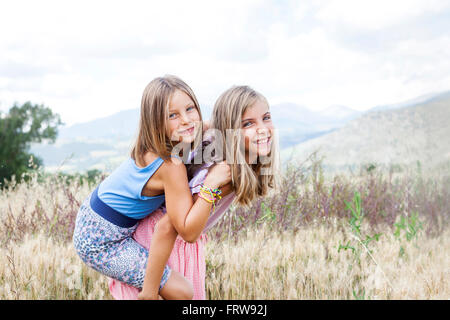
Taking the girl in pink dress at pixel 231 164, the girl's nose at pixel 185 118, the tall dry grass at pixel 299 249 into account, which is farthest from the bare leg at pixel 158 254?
the tall dry grass at pixel 299 249

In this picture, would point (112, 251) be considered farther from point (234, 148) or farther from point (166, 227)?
point (234, 148)

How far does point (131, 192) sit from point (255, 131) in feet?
2.61

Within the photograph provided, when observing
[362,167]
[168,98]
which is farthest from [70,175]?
[168,98]

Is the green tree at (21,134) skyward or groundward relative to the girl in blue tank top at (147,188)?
skyward

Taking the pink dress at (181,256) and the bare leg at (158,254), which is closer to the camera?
the bare leg at (158,254)

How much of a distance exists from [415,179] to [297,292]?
3.31m

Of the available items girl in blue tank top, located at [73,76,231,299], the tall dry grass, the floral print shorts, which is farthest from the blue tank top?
the tall dry grass

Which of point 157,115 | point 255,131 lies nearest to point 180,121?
point 157,115

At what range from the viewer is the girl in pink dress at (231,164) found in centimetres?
244

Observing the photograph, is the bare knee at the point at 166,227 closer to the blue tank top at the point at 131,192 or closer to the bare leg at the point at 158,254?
the bare leg at the point at 158,254

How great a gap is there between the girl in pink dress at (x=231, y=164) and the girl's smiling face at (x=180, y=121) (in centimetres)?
17

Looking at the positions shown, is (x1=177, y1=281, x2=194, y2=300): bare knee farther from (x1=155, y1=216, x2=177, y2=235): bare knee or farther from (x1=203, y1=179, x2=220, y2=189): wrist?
(x1=203, y1=179, x2=220, y2=189): wrist

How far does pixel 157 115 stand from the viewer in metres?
2.50
